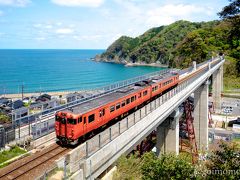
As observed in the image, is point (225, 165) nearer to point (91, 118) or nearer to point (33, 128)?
point (91, 118)

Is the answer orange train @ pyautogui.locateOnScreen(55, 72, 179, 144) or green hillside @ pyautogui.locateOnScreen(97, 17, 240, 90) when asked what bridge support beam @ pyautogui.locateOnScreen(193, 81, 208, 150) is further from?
orange train @ pyautogui.locateOnScreen(55, 72, 179, 144)

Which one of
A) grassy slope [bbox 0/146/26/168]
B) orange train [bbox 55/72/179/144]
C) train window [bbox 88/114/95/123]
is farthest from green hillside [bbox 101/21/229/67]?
grassy slope [bbox 0/146/26/168]

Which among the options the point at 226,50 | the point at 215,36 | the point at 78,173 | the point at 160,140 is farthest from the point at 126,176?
the point at 215,36

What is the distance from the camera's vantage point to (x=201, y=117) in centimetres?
4312

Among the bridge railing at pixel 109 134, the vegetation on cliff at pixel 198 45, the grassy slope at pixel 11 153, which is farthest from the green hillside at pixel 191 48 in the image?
the grassy slope at pixel 11 153

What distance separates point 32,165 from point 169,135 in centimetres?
1742

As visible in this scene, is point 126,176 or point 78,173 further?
point 126,176

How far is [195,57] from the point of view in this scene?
9850 cm

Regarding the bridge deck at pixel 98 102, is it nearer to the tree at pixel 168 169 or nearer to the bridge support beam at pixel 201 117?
the tree at pixel 168 169

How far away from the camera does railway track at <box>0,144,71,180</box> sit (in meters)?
11.7

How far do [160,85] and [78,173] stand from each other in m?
19.8

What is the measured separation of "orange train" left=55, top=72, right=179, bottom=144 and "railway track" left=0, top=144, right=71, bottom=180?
106 centimetres

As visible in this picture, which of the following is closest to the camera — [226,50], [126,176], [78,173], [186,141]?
[78,173]

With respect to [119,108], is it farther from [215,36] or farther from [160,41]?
[160,41]
